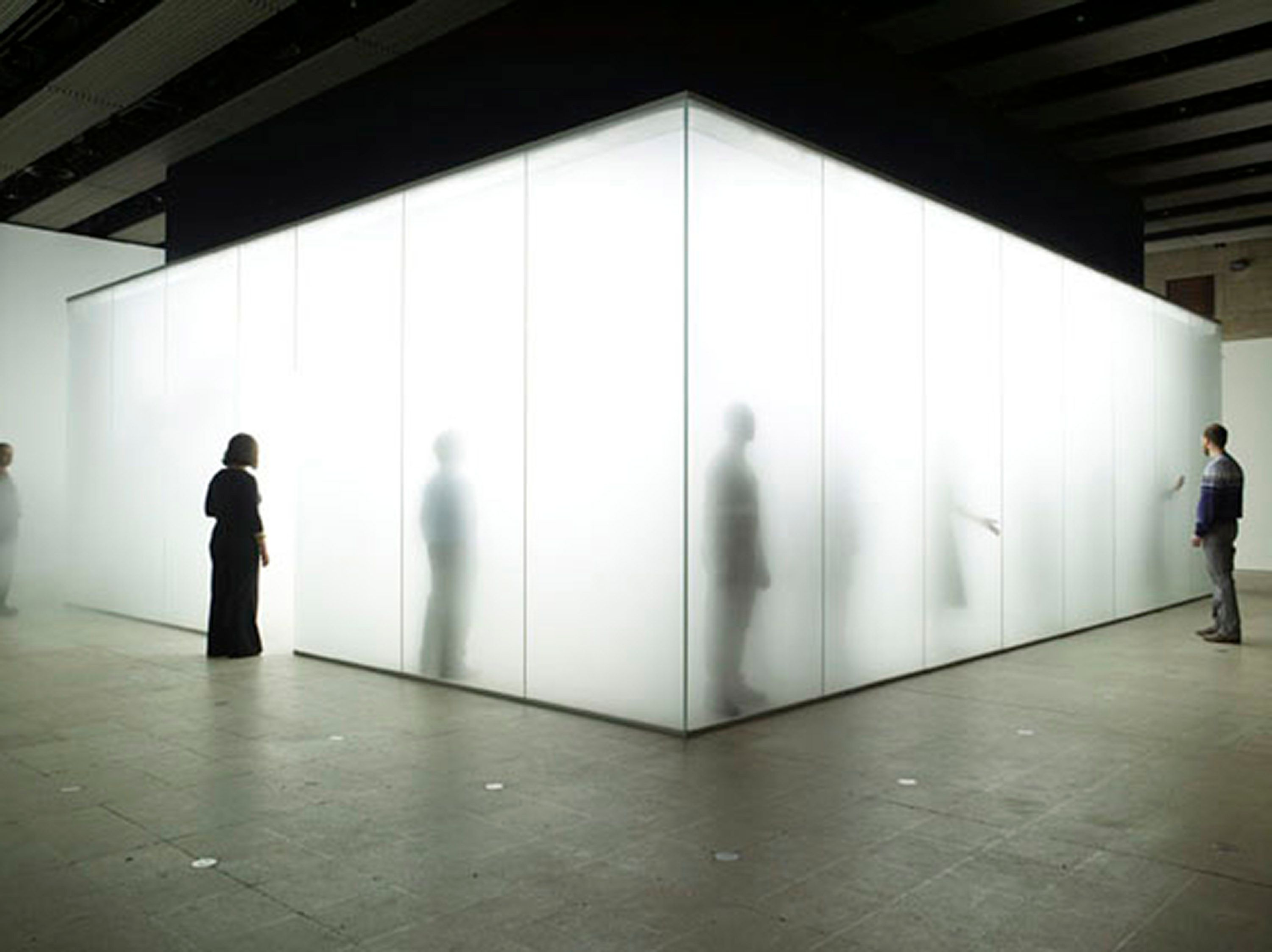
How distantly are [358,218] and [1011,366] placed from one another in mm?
5721

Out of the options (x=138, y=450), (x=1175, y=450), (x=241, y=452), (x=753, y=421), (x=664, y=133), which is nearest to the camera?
(x=664, y=133)

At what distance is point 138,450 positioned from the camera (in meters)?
11.2

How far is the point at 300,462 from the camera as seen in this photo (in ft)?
29.3

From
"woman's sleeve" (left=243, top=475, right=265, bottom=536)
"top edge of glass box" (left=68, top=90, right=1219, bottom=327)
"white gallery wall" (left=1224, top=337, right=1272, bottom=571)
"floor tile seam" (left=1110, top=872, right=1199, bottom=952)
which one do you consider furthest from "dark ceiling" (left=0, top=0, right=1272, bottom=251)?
"floor tile seam" (left=1110, top=872, right=1199, bottom=952)

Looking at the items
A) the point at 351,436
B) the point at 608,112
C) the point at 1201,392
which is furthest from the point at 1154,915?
the point at 1201,392

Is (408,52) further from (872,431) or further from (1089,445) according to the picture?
(1089,445)

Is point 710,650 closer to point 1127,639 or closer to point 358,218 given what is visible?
point 358,218

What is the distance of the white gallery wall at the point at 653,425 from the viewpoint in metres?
6.14

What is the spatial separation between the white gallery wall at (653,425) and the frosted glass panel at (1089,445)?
0.15 ft

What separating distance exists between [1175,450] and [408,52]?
32.1 ft

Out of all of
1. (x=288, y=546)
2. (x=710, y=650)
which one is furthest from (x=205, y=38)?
(x=710, y=650)

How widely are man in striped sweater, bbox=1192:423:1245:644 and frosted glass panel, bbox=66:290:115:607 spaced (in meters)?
11.3

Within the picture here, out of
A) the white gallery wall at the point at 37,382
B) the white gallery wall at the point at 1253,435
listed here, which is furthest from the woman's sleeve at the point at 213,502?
the white gallery wall at the point at 1253,435

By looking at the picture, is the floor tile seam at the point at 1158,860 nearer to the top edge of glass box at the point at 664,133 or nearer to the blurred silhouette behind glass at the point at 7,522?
the top edge of glass box at the point at 664,133
